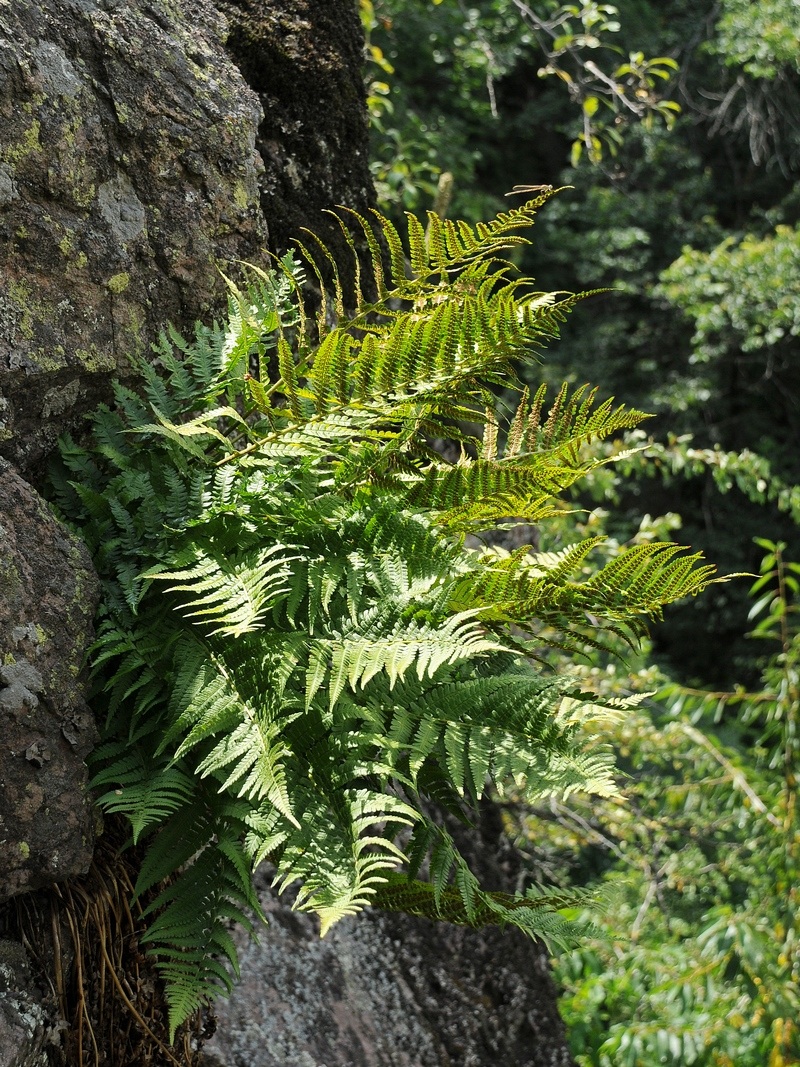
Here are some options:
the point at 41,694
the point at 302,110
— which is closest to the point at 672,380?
the point at 302,110

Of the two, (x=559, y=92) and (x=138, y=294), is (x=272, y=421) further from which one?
(x=559, y=92)

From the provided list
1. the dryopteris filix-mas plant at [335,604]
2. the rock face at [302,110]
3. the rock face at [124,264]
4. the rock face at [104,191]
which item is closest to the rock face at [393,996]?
the rock face at [124,264]

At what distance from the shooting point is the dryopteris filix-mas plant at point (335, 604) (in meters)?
1.42

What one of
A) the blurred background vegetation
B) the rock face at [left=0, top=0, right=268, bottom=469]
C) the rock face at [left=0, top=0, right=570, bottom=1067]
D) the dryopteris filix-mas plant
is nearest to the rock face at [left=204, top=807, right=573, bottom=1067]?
the rock face at [left=0, top=0, right=570, bottom=1067]

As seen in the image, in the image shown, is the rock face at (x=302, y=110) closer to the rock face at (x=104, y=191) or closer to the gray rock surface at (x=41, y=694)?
the rock face at (x=104, y=191)

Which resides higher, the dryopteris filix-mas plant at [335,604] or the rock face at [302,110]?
the rock face at [302,110]

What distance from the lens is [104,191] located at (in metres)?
1.70

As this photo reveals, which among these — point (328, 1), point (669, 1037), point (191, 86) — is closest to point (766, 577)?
point (669, 1037)

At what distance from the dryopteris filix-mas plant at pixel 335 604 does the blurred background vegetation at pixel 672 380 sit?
14.3 inches

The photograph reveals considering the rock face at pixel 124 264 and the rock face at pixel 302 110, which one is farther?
the rock face at pixel 302 110

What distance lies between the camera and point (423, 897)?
1.60 metres

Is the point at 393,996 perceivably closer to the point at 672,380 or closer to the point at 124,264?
the point at 124,264

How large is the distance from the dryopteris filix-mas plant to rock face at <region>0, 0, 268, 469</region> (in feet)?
0.37

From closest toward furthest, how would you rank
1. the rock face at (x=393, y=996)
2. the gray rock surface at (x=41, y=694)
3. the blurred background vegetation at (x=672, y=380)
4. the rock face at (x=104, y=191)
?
the gray rock surface at (x=41, y=694) < the rock face at (x=104, y=191) < the rock face at (x=393, y=996) < the blurred background vegetation at (x=672, y=380)
